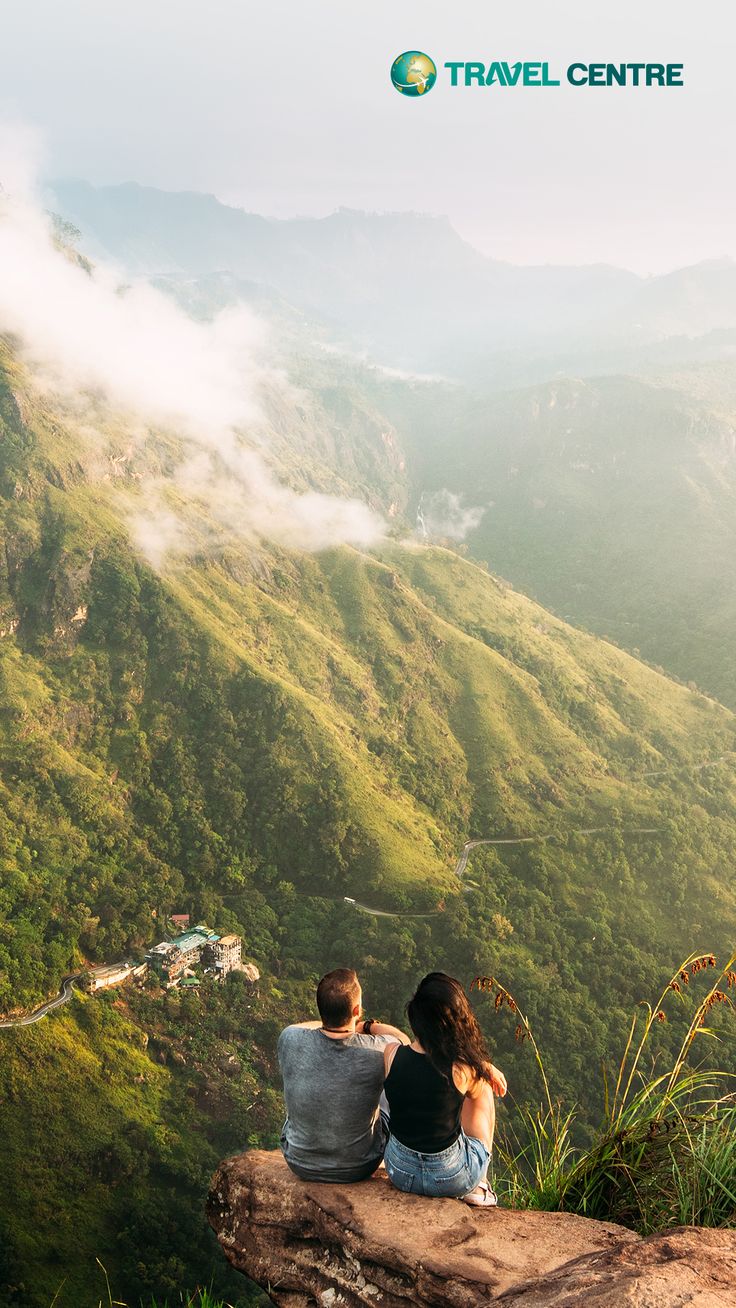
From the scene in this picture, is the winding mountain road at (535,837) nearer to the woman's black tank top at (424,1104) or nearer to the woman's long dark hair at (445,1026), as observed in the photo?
the woman's black tank top at (424,1104)

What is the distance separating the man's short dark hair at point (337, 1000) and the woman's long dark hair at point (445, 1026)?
2.14 feet

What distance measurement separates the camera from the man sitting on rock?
20.3ft

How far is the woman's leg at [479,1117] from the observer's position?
6.07m

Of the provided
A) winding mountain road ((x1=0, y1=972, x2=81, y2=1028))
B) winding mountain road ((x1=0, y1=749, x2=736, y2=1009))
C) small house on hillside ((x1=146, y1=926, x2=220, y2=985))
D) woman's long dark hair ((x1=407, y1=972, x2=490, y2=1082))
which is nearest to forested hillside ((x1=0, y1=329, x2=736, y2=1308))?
winding mountain road ((x1=0, y1=749, x2=736, y2=1009))

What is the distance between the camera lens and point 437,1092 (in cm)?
575

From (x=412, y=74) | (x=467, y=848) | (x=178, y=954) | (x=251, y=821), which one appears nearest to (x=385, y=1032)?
(x=412, y=74)

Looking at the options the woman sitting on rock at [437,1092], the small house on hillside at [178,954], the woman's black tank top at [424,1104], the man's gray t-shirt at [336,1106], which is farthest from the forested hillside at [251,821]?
the woman's black tank top at [424,1104]

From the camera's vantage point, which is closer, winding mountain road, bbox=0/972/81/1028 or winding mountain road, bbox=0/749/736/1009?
winding mountain road, bbox=0/972/81/1028

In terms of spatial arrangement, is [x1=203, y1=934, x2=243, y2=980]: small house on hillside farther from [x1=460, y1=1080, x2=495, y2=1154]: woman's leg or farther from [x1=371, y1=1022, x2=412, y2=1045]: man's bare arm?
[x1=460, y1=1080, x2=495, y2=1154]: woman's leg

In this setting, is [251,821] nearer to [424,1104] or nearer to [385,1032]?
[385,1032]

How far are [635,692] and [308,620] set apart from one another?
2119 inches

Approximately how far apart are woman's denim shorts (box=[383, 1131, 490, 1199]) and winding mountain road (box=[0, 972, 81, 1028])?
194ft

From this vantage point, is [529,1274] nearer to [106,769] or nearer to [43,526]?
[106,769]

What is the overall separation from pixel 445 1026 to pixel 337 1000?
3.41 feet
